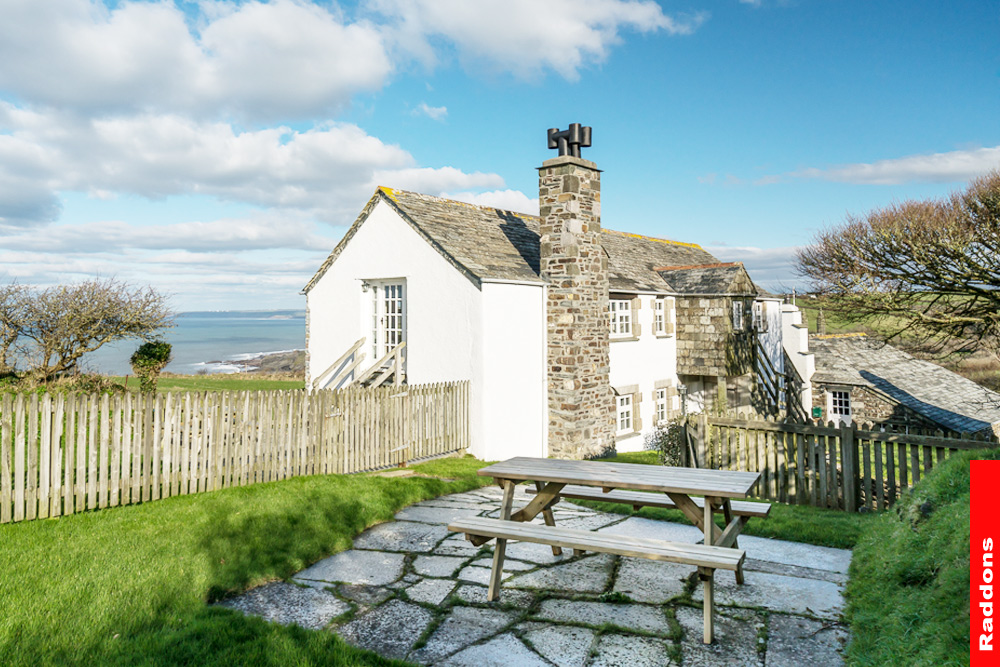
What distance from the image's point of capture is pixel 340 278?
1664cm

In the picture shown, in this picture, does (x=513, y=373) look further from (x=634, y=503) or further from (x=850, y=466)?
(x=634, y=503)

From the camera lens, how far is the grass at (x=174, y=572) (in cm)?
412

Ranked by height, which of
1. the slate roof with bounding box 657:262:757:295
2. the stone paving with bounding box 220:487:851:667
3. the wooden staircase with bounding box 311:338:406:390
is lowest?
the stone paving with bounding box 220:487:851:667

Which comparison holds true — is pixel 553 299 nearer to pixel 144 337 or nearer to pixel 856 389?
pixel 144 337

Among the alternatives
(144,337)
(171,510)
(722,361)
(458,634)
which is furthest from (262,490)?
(722,361)

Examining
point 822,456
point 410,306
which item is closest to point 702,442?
point 822,456

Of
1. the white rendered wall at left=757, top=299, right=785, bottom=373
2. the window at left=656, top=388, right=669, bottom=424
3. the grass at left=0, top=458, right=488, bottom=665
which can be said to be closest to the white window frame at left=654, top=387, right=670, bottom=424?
the window at left=656, top=388, right=669, bottom=424

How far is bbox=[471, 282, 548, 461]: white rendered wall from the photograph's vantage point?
13570 mm

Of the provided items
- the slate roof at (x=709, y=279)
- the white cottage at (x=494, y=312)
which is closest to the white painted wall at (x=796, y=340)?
the slate roof at (x=709, y=279)

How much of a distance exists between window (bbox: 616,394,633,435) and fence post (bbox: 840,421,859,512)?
9.22 m

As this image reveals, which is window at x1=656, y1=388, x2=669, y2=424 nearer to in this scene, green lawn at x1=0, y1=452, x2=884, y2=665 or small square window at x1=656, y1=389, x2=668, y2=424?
small square window at x1=656, y1=389, x2=668, y2=424

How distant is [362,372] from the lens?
15867 mm

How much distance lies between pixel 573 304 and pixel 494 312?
2126mm

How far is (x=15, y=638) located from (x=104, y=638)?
22.8 inches
